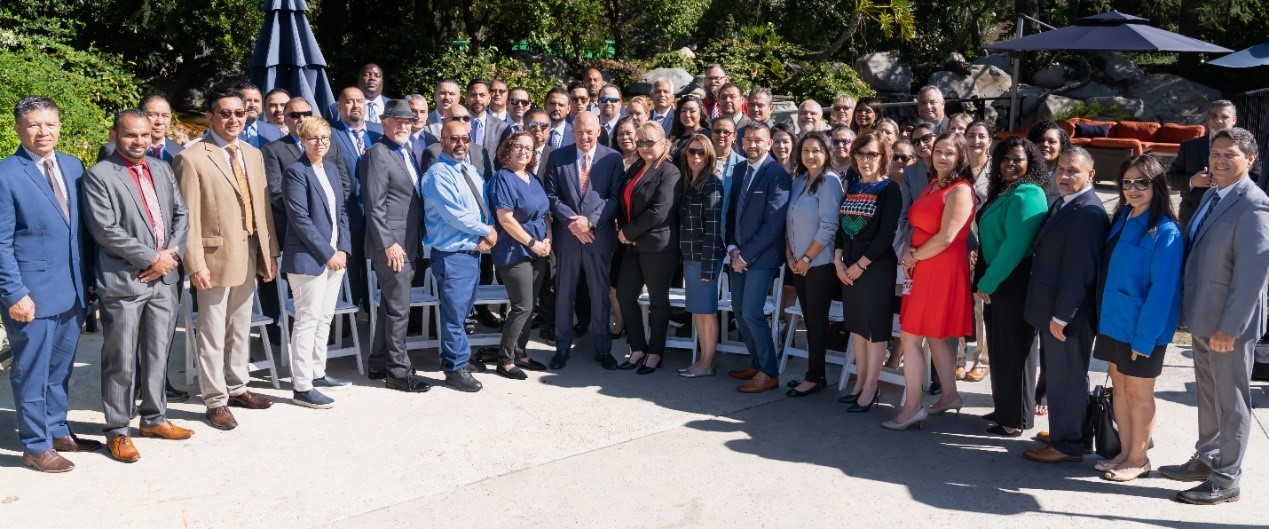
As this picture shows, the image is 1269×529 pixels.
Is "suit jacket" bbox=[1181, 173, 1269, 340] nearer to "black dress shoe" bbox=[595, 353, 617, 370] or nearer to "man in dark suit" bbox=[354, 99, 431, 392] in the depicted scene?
"black dress shoe" bbox=[595, 353, 617, 370]

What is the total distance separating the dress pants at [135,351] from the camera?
529 cm

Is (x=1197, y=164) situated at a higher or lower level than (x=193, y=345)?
higher

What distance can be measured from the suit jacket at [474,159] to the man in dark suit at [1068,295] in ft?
11.5

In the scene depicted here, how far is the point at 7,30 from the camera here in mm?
12453

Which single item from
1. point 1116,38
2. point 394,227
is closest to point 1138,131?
point 1116,38

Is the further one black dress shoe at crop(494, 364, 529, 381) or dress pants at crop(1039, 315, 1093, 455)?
black dress shoe at crop(494, 364, 529, 381)

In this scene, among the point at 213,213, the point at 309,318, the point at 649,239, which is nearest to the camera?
the point at 213,213

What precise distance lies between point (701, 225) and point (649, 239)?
13.9 inches

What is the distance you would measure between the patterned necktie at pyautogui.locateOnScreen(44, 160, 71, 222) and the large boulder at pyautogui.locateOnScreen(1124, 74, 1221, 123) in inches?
740

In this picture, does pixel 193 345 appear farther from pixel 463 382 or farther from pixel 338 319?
pixel 463 382

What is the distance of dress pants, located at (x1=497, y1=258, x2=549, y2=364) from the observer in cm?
688

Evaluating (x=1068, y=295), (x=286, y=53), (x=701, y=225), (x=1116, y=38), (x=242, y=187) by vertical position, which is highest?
(x=1116, y=38)

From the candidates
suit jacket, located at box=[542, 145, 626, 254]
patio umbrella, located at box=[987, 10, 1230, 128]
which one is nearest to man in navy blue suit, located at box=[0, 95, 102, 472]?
suit jacket, located at box=[542, 145, 626, 254]

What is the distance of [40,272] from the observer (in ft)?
16.4
